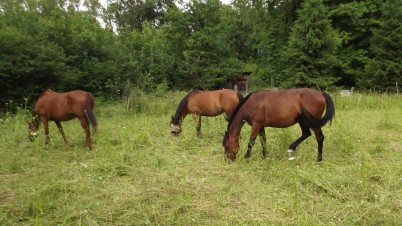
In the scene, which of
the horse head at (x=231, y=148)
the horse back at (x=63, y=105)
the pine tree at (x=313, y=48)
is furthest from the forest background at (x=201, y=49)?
the horse head at (x=231, y=148)

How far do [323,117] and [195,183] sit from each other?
8.55ft

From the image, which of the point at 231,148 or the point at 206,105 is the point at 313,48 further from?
the point at 231,148

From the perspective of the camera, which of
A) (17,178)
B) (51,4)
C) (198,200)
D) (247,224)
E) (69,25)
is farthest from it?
(51,4)

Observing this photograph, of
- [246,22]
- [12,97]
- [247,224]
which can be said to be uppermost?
[246,22]

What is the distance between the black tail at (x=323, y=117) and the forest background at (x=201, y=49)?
8682mm

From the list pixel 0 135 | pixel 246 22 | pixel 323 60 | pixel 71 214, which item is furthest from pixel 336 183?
pixel 246 22

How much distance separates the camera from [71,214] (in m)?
3.31

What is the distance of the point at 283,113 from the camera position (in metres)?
5.45

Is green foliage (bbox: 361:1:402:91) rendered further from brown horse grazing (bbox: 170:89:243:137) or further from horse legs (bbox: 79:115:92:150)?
horse legs (bbox: 79:115:92:150)

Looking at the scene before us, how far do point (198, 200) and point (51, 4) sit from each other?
22.8 m

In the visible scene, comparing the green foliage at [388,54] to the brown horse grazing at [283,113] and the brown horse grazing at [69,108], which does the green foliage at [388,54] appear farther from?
the brown horse grazing at [69,108]

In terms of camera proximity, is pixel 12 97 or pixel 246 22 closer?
pixel 12 97

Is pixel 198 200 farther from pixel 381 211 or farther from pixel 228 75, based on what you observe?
pixel 228 75

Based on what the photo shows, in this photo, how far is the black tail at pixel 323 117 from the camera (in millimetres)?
5305
